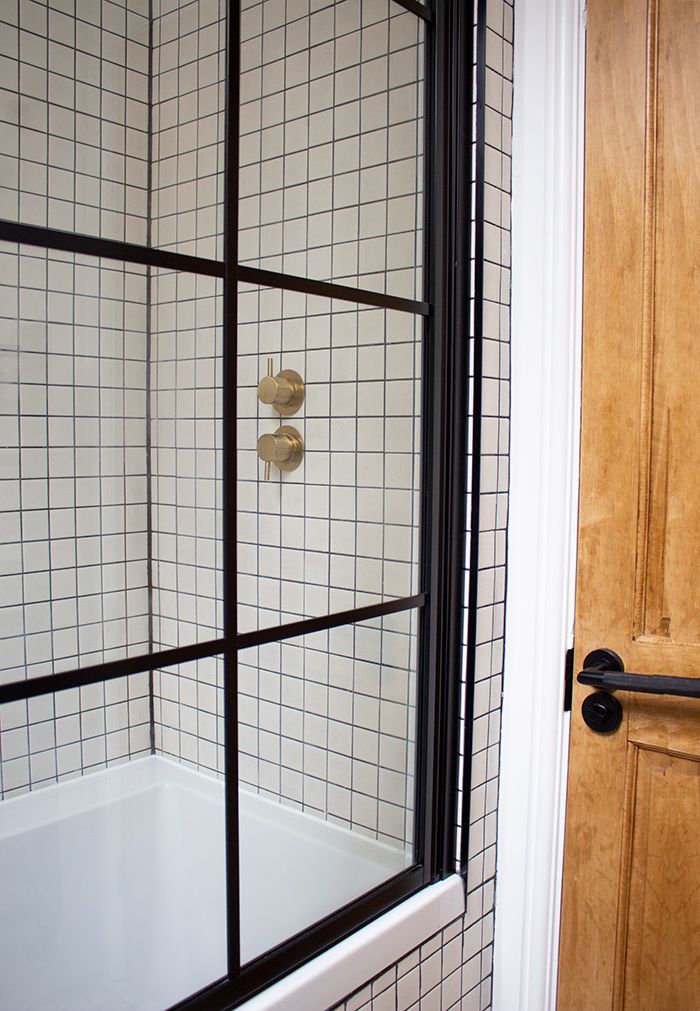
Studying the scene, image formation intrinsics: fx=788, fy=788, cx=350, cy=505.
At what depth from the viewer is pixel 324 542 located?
3.67 feet

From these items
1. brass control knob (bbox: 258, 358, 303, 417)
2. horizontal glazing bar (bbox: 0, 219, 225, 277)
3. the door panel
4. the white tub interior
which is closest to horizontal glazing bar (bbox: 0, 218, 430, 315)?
horizontal glazing bar (bbox: 0, 219, 225, 277)

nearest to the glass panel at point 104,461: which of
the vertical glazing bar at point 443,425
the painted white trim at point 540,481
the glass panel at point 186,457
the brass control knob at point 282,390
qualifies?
the glass panel at point 186,457

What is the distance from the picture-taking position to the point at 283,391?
104 centimetres

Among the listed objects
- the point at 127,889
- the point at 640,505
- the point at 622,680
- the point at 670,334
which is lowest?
the point at 127,889

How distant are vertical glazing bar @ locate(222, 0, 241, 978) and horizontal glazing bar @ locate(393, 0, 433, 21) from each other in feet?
1.22

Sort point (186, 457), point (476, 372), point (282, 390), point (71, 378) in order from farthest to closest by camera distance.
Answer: point (476, 372)
point (282, 390)
point (186, 457)
point (71, 378)

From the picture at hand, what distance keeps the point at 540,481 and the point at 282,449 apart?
1.51ft

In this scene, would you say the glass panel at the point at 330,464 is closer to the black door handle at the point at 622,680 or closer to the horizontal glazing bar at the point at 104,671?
the horizontal glazing bar at the point at 104,671

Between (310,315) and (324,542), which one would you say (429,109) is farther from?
(324,542)

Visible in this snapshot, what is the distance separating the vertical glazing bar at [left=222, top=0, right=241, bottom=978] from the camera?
90 cm

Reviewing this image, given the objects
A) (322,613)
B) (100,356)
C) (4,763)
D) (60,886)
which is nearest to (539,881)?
(322,613)

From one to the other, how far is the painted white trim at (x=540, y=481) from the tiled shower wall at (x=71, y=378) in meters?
0.67

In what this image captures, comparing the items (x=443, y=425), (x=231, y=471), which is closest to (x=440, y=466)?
(x=443, y=425)

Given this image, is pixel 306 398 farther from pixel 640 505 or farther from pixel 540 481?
pixel 640 505
